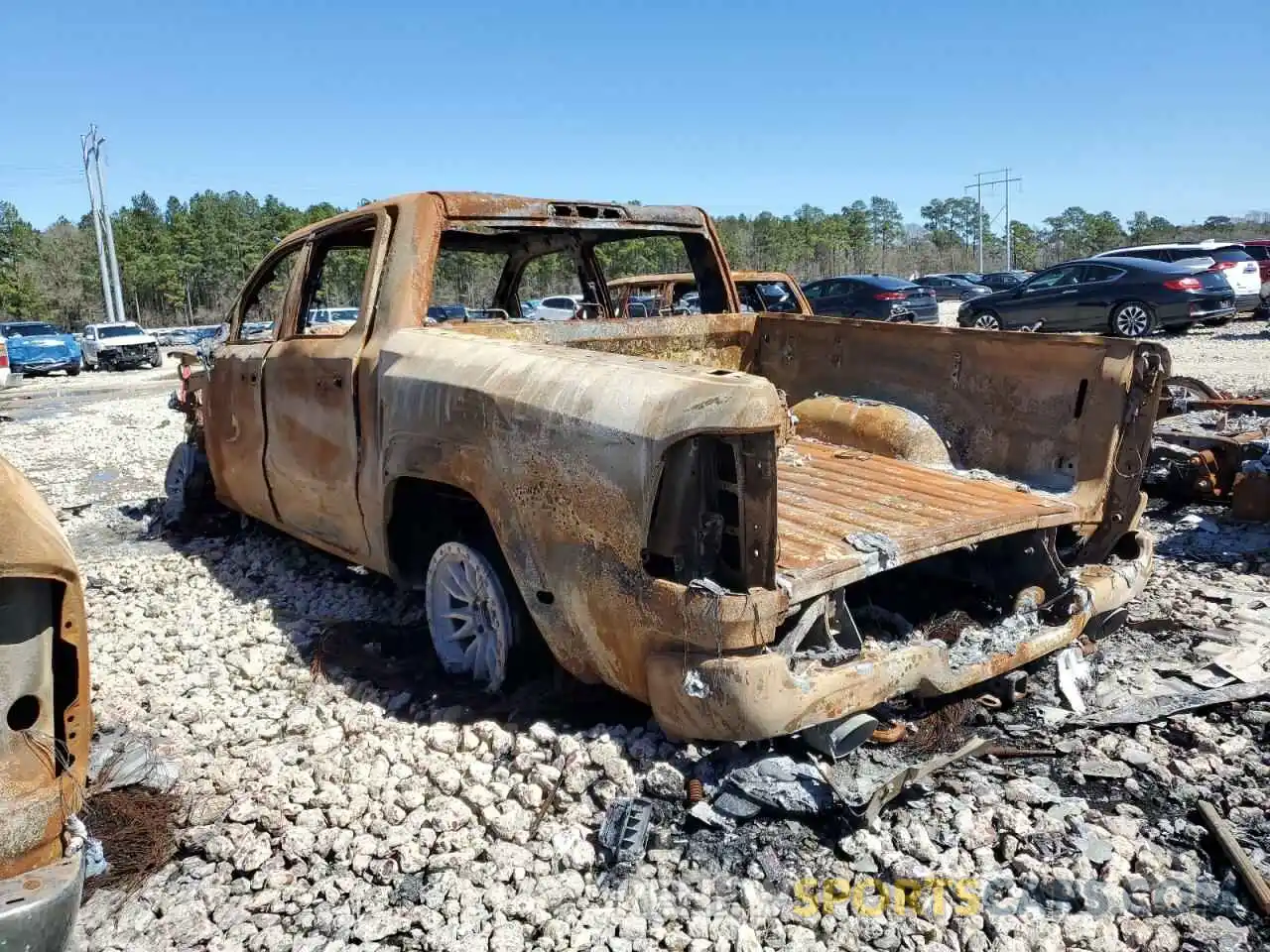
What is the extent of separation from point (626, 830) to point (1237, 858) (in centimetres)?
165

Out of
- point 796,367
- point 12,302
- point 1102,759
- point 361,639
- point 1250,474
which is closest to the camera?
point 1102,759

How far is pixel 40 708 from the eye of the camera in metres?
2.07

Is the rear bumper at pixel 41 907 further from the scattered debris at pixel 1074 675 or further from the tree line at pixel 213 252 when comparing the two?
the tree line at pixel 213 252

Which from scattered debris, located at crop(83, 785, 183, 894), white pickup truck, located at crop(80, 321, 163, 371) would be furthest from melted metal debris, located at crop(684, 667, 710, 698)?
white pickup truck, located at crop(80, 321, 163, 371)

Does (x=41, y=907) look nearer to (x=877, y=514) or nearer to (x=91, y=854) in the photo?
(x=91, y=854)

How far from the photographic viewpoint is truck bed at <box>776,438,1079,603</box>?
2.94m

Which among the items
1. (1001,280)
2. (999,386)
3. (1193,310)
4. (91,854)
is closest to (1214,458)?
(999,386)

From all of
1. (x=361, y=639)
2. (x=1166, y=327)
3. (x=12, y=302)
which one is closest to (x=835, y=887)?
(x=361, y=639)

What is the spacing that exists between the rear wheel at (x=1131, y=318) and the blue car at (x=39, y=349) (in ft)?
86.4

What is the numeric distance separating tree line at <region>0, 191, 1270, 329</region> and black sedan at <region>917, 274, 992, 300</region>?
1394 cm

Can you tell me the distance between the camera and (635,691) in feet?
9.62

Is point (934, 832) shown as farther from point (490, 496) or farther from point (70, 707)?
point (70, 707)

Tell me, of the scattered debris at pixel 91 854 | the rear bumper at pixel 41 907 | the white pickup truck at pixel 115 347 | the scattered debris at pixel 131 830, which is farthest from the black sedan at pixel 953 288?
the rear bumper at pixel 41 907

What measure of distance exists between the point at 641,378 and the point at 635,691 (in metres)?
0.96
